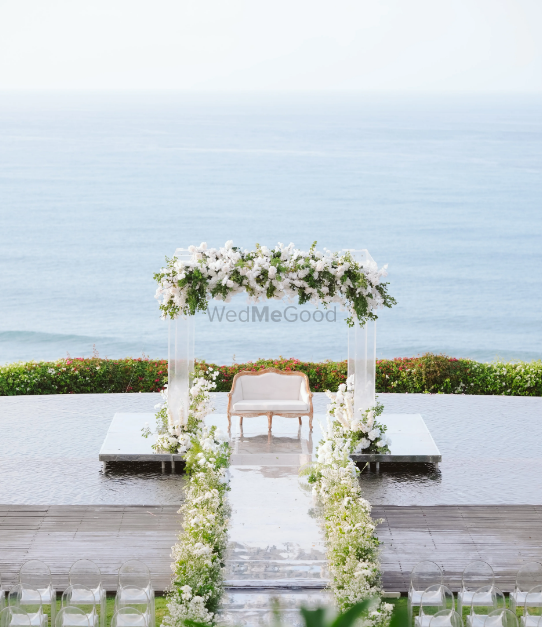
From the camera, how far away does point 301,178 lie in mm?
60656

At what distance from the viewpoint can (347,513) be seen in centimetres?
828

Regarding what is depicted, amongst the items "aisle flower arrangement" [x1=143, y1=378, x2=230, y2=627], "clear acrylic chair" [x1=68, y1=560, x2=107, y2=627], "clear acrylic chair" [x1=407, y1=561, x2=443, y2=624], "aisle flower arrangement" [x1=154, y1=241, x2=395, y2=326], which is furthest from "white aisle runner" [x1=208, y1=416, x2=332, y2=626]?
"aisle flower arrangement" [x1=154, y1=241, x2=395, y2=326]

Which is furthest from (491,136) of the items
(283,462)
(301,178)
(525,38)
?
(283,462)

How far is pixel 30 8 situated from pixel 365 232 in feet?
94.9

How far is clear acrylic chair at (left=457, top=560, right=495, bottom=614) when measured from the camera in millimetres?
7062

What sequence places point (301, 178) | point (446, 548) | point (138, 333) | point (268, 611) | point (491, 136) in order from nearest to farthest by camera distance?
point (268, 611)
point (446, 548)
point (138, 333)
point (301, 178)
point (491, 136)

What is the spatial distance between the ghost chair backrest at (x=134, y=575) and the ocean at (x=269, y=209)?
2991 centimetres

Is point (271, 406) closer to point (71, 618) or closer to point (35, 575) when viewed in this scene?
point (35, 575)

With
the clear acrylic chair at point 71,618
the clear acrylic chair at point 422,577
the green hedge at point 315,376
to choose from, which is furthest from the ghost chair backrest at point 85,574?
the green hedge at point 315,376

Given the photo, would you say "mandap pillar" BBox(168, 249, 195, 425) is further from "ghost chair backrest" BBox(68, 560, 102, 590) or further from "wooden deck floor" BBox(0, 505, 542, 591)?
"ghost chair backrest" BBox(68, 560, 102, 590)

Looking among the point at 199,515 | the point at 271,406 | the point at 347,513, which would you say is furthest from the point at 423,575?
the point at 271,406

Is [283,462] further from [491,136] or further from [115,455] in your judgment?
[491,136]

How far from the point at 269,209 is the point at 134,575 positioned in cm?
5211

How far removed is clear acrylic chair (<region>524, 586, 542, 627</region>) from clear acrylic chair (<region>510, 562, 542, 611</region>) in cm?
5
